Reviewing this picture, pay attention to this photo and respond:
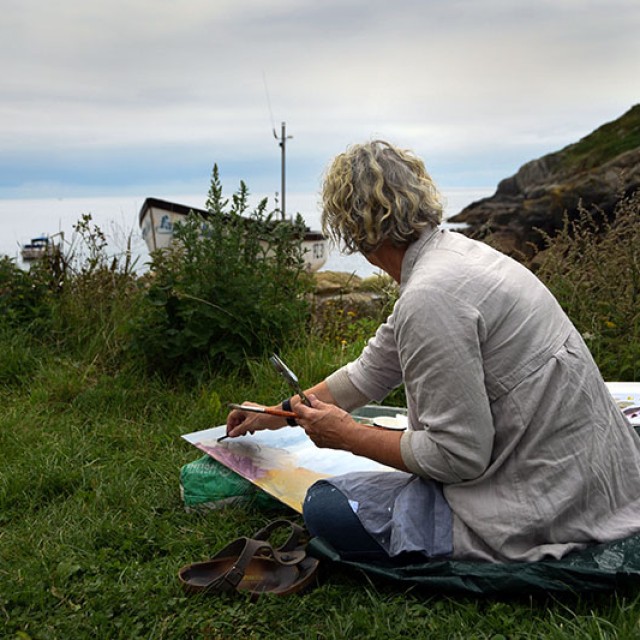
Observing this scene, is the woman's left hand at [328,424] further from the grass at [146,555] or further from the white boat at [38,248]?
the white boat at [38,248]

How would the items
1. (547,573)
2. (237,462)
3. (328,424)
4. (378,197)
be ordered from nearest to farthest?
(547,573) → (378,197) → (328,424) → (237,462)

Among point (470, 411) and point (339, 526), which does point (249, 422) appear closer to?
point (339, 526)

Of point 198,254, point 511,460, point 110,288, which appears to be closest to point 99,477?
point 198,254

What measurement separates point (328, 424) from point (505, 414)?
564 millimetres

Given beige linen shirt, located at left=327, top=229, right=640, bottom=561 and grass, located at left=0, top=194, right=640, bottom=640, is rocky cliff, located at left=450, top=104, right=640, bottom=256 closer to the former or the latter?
grass, located at left=0, top=194, right=640, bottom=640

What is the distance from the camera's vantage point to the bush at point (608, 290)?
4.73 metres

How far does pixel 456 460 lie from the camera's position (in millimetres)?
2316

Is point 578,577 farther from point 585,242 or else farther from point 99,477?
point 585,242

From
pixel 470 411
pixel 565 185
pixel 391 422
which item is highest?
pixel 565 185

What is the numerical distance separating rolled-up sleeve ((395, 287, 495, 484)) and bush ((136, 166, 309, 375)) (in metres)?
2.88

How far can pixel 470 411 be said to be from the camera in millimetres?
2248

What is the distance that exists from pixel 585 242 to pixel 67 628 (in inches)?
155

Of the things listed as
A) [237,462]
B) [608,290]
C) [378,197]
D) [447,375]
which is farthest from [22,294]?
[447,375]

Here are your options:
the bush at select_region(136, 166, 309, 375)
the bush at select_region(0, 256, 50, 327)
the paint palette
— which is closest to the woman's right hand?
the paint palette
